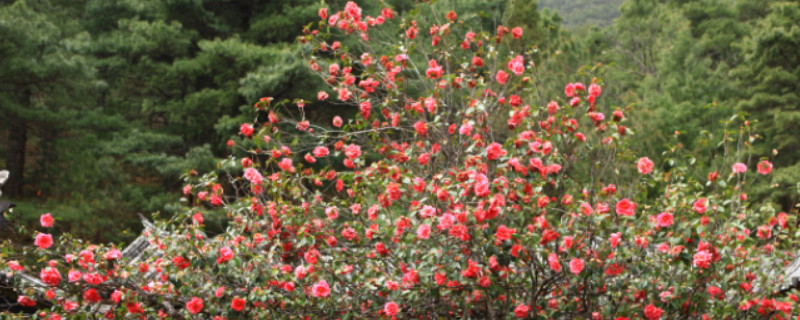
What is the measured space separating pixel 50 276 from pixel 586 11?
145 ft

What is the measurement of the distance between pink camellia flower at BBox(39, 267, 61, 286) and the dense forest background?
226 inches

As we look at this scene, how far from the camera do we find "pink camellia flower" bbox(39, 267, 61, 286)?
305 centimetres

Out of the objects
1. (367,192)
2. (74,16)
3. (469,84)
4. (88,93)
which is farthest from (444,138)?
(74,16)

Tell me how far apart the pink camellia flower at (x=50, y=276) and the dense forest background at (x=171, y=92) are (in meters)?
5.75

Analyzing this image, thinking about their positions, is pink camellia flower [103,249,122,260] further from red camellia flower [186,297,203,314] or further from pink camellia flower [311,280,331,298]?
pink camellia flower [311,280,331,298]

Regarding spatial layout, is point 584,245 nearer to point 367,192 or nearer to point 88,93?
point 367,192

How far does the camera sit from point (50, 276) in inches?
120

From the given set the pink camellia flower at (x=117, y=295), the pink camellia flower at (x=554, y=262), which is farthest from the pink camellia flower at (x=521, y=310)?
the pink camellia flower at (x=117, y=295)

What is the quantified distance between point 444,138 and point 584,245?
1.09 metres

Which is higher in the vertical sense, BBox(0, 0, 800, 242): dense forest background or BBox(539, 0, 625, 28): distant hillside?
BBox(539, 0, 625, 28): distant hillside

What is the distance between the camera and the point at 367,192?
148 inches

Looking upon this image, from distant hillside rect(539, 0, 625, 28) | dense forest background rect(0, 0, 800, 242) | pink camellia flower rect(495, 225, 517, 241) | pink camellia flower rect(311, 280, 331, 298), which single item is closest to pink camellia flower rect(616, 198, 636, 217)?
pink camellia flower rect(495, 225, 517, 241)

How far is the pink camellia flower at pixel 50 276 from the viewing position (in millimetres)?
3047

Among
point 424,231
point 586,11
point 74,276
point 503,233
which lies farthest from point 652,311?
point 586,11
